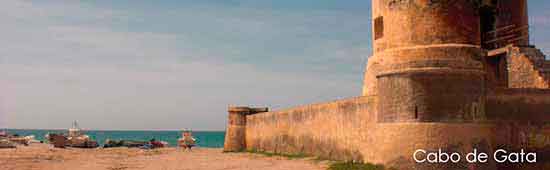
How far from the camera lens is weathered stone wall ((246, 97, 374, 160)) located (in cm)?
1689

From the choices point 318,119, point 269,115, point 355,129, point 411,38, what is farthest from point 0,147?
point 411,38

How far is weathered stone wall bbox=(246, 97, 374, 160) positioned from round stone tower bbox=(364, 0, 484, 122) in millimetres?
1566

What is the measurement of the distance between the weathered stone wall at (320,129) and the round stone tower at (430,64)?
1.57 meters

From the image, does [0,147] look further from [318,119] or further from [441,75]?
[441,75]

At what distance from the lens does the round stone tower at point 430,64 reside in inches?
546

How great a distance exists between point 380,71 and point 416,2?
196cm

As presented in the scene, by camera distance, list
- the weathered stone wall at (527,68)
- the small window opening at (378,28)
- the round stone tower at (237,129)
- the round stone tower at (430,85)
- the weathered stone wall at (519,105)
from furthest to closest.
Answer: the round stone tower at (237,129), the small window opening at (378,28), the weathered stone wall at (527,68), the weathered stone wall at (519,105), the round stone tower at (430,85)

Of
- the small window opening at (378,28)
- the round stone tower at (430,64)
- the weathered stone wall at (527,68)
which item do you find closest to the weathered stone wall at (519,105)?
the round stone tower at (430,64)

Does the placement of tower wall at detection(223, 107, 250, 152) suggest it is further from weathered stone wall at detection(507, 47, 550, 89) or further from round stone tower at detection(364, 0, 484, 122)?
round stone tower at detection(364, 0, 484, 122)

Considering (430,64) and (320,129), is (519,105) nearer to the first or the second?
(430,64)

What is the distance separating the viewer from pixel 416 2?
1496 cm

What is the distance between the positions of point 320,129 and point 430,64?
7030mm

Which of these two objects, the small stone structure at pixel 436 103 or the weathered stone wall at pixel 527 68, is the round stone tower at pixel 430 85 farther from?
the weathered stone wall at pixel 527 68

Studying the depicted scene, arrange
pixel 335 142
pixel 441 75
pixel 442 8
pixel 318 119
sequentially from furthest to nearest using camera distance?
pixel 318 119
pixel 335 142
pixel 442 8
pixel 441 75
